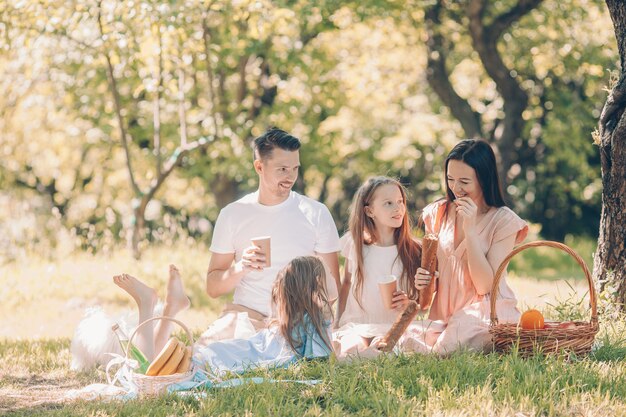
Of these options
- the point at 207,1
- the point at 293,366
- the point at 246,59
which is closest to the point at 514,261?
the point at 246,59

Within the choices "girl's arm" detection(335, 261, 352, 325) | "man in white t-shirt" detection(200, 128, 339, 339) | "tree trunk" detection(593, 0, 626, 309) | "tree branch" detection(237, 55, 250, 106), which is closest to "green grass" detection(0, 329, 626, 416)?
"girl's arm" detection(335, 261, 352, 325)

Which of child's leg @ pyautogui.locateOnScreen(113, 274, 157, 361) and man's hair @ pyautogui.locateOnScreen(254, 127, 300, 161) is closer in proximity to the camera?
child's leg @ pyautogui.locateOnScreen(113, 274, 157, 361)

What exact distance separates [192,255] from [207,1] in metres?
3.89

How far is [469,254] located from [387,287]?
53cm

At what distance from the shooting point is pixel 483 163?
535 cm

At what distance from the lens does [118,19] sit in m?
8.10

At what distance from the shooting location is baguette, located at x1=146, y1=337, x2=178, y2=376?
4.53m

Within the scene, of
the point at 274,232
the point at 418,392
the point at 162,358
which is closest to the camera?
the point at 418,392

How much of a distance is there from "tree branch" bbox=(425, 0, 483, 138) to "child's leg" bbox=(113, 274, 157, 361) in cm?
831

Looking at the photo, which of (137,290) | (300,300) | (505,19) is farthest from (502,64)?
(137,290)

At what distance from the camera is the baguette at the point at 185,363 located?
461 cm

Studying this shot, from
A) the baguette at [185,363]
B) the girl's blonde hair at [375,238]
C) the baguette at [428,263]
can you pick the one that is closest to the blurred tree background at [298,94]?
the girl's blonde hair at [375,238]

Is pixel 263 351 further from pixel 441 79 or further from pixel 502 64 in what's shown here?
pixel 441 79

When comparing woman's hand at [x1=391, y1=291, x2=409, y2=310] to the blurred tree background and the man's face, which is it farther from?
the blurred tree background
